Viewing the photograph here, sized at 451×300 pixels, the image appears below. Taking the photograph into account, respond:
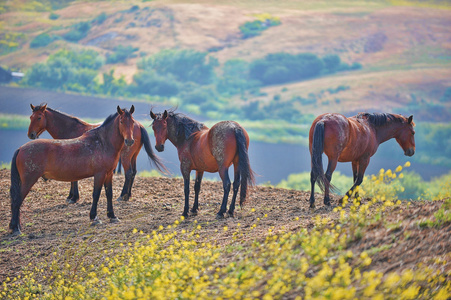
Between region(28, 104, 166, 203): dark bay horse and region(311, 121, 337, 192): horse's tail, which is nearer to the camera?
region(311, 121, 337, 192): horse's tail

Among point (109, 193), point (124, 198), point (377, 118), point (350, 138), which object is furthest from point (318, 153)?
point (124, 198)

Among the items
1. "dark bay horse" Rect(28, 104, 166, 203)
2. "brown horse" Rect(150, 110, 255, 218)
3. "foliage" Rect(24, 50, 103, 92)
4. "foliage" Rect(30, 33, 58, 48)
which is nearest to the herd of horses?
"brown horse" Rect(150, 110, 255, 218)

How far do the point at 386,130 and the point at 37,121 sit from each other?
26.0ft

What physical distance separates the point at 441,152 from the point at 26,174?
189ft

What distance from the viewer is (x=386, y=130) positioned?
10.7 meters

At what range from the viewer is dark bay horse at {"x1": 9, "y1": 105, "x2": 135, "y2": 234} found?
8.88 meters

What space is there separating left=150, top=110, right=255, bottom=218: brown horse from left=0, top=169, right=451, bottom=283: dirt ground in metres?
0.65

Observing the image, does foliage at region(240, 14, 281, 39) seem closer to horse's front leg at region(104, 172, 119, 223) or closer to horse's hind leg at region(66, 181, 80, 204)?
horse's hind leg at region(66, 181, 80, 204)

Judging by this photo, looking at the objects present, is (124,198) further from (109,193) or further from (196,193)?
(196,193)

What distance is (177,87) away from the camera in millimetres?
85625

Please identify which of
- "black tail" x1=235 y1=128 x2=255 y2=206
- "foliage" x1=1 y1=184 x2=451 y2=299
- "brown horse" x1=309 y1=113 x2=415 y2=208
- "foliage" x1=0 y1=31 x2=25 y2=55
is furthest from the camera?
"foliage" x1=0 y1=31 x2=25 y2=55

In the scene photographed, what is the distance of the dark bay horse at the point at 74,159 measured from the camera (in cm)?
888

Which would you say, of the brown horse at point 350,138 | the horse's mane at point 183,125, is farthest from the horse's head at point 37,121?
the brown horse at point 350,138

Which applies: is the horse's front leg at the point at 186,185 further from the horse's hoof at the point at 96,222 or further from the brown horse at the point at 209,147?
the horse's hoof at the point at 96,222
